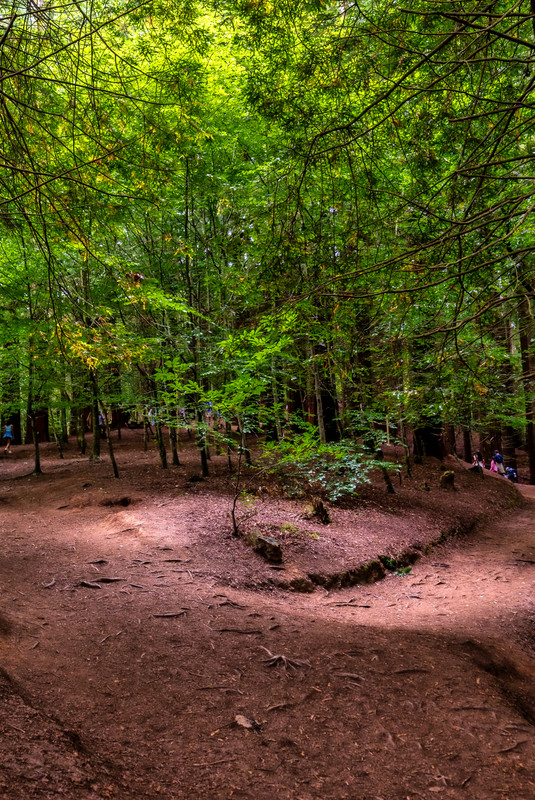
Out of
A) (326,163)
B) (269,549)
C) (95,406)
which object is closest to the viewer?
(326,163)

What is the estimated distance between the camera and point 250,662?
409cm

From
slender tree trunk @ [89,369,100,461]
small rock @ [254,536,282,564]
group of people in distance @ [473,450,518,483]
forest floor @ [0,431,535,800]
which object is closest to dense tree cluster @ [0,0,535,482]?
small rock @ [254,536,282,564]

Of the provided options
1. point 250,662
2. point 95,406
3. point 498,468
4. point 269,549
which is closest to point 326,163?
point 250,662

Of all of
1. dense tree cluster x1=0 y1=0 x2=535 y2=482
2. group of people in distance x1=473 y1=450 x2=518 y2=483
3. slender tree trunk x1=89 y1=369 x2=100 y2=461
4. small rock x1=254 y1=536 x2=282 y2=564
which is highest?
dense tree cluster x1=0 y1=0 x2=535 y2=482

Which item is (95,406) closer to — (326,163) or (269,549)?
(269,549)

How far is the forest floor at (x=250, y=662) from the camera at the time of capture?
2.70 metres

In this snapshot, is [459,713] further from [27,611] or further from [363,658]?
[27,611]

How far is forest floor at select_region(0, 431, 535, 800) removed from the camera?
2703mm

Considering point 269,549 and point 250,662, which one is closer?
point 250,662

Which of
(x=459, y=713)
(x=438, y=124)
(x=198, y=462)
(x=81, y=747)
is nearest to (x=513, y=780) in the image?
(x=459, y=713)

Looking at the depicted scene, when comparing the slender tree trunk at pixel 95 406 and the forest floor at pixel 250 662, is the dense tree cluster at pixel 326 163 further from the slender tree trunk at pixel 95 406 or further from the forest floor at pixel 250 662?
the slender tree trunk at pixel 95 406

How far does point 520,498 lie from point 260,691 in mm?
14796

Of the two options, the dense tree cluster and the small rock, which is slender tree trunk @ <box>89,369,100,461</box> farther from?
the small rock

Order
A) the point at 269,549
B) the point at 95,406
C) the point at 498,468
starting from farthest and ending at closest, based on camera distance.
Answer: the point at 498,468 < the point at 95,406 < the point at 269,549
